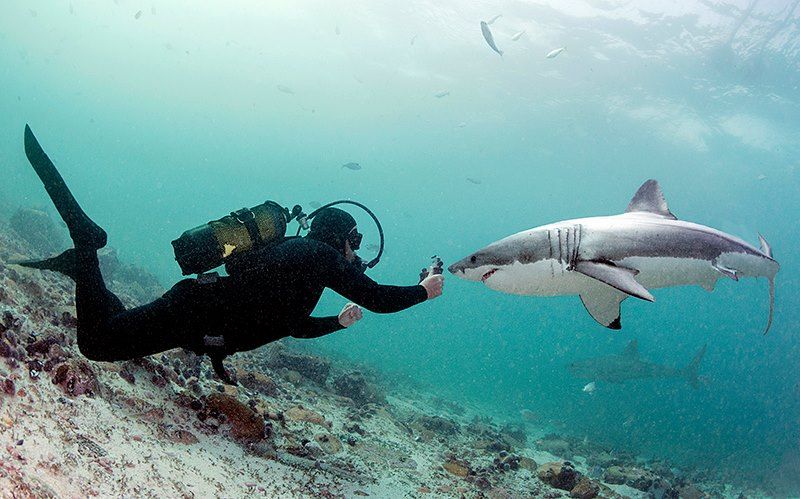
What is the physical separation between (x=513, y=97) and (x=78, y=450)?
41.8m

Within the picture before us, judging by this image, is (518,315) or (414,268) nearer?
(518,315)

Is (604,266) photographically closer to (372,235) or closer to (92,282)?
(92,282)

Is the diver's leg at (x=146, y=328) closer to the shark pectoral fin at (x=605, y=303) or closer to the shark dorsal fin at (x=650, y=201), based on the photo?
the shark pectoral fin at (x=605, y=303)

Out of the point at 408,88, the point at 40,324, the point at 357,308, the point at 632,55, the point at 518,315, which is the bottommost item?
the point at 518,315

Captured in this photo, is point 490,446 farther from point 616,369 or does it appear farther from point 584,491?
point 616,369

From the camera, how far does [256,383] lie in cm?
763

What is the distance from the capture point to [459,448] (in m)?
8.93

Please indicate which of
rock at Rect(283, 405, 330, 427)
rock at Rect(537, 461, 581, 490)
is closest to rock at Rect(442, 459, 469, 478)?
rock at Rect(537, 461, 581, 490)

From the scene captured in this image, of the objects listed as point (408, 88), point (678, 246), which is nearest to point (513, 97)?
point (408, 88)

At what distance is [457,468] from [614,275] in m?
5.04

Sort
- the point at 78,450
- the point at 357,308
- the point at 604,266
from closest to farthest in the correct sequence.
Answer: the point at 78,450 < the point at 604,266 < the point at 357,308

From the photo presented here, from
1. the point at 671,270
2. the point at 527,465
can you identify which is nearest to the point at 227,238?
the point at 671,270

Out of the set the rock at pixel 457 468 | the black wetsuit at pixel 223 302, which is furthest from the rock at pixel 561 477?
the black wetsuit at pixel 223 302

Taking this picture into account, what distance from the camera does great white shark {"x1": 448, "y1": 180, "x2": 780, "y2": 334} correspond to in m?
3.28
